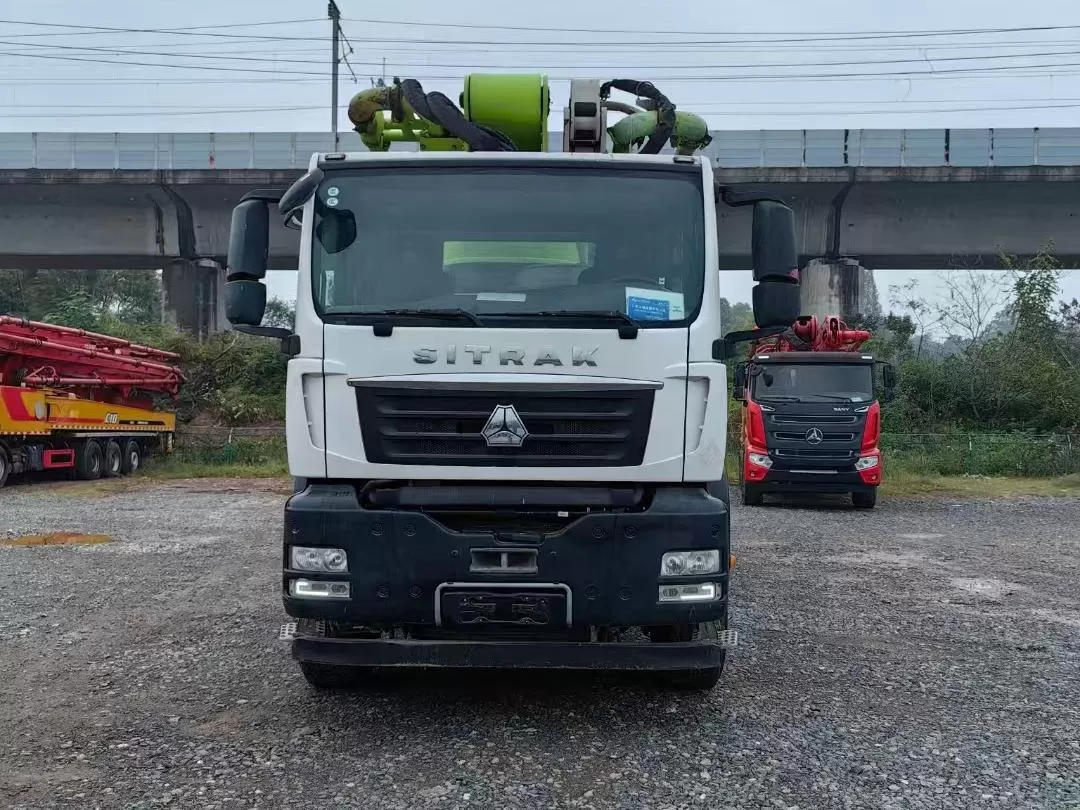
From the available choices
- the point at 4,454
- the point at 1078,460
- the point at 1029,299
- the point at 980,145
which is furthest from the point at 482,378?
the point at 1029,299

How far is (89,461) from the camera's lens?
18359 mm

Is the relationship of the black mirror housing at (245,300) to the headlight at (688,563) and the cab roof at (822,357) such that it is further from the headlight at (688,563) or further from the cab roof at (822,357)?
the cab roof at (822,357)

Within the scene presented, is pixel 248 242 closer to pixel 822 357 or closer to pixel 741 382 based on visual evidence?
pixel 822 357

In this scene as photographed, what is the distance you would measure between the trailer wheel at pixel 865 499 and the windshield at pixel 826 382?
148 centimetres

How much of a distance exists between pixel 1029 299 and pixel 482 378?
24767mm

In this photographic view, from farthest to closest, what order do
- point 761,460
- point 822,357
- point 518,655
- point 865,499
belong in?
1. point 865,499
2. point 761,460
3. point 822,357
4. point 518,655

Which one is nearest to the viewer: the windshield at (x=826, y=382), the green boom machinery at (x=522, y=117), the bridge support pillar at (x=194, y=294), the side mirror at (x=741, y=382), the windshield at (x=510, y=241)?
the windshield at (x=510, y=241)

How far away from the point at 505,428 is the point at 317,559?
105 centimetres

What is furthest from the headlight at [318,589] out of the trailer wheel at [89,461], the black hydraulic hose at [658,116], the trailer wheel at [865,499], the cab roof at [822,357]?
the trailer wheel at [89,461]

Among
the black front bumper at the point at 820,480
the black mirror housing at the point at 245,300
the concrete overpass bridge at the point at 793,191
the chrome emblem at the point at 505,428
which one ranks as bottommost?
the black front bumper at the point at 820,480

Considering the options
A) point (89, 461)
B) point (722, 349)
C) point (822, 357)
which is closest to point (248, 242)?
point (722, 349)

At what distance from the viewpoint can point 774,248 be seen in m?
4.75

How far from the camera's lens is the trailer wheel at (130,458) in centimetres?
1997

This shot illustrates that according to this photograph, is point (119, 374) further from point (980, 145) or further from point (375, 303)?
point (980, 145)
